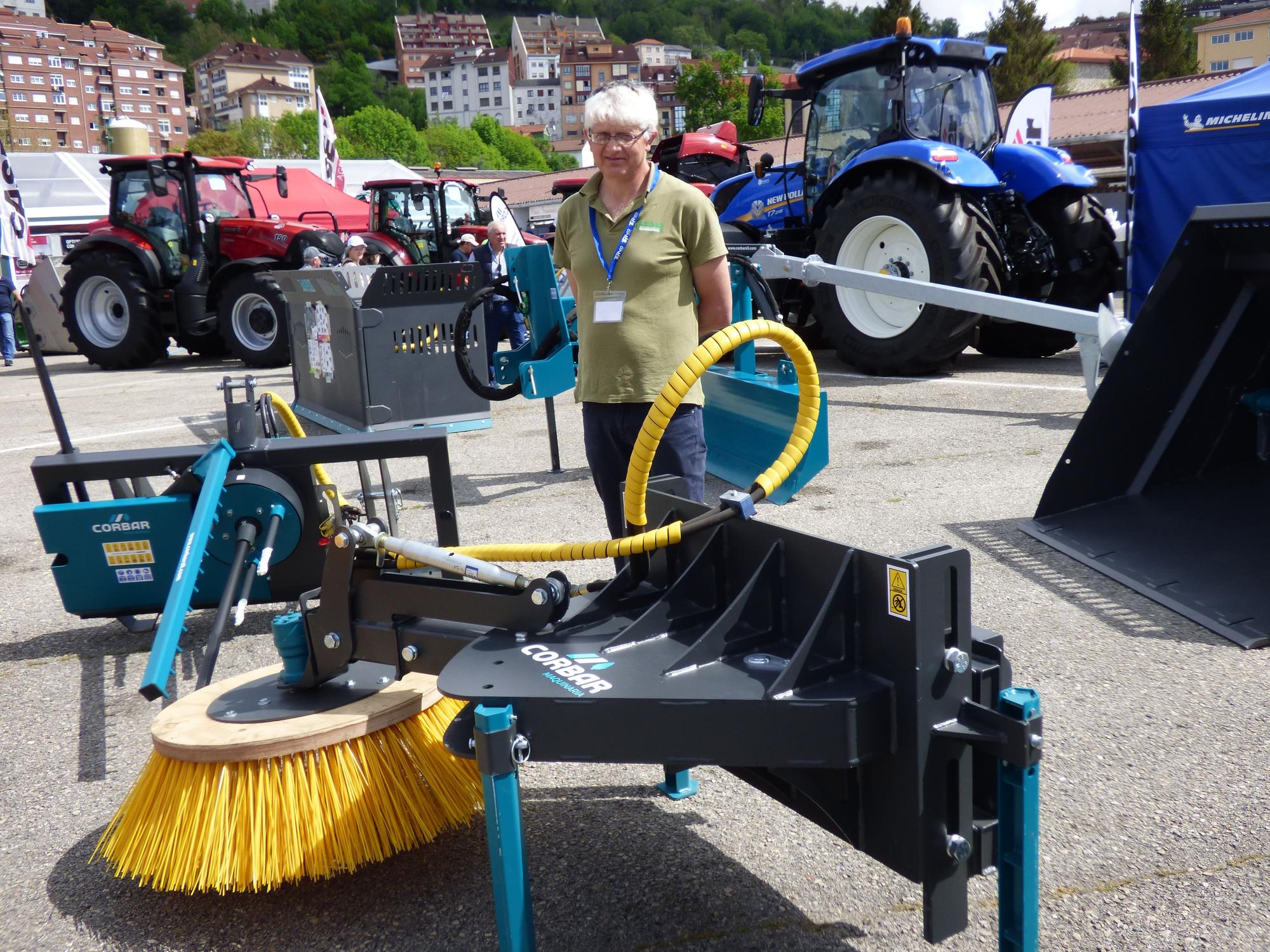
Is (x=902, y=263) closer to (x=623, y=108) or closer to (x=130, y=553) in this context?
(x=623, y=108)

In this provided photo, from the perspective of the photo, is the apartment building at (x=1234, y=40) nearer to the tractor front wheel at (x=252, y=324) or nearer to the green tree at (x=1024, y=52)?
the green tree at (x=1024, y=52)

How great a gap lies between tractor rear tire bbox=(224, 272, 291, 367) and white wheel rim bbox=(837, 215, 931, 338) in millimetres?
7038

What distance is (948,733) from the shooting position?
1714 millimetres

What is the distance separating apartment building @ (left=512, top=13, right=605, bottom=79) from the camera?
6289 inches

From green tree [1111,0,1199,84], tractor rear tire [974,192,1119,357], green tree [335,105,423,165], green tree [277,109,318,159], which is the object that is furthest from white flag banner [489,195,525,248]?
green tree [277,109,318,159]

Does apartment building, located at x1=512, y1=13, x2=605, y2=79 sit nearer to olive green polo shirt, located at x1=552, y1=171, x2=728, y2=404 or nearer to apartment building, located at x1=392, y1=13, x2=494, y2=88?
apartment building, located at x1=392, y1=13, x2=494, y2=88

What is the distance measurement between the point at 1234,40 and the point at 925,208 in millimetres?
96647

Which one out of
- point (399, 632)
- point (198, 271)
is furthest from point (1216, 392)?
point (198, 271)

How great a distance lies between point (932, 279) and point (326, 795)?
6983mm

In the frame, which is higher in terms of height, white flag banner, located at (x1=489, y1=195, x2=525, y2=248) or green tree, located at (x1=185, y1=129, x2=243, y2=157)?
green tree, located at (x1=185, y1=129, x2=243, y2=157)

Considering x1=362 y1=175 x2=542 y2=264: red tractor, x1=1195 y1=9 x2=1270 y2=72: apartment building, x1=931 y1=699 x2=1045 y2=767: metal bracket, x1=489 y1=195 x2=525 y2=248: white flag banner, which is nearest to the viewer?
x1=931 y1=699 x2=1045 y2=767: metal bracket

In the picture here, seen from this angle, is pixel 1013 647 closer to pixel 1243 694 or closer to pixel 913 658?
pixel 1243 694

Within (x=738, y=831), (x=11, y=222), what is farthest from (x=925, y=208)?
(x=11, y=222)

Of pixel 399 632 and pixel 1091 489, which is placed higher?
pixel 399 632
